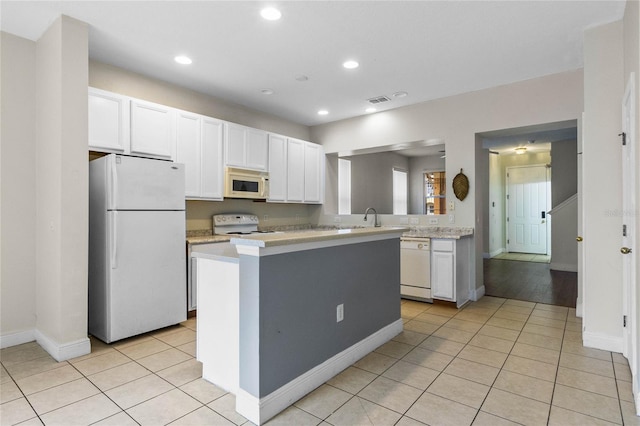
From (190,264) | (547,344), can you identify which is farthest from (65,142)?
(547,344)

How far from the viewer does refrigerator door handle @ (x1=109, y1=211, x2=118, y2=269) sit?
300 cm

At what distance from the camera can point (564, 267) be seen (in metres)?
6.63

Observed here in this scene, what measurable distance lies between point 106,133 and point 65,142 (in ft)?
1.82

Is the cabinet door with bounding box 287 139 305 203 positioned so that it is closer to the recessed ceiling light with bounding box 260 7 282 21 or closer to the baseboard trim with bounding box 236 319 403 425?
the recessed ceiling light with bounding box 260 7 282 21

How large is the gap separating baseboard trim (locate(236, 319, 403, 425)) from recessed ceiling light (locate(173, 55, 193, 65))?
3.10 meters

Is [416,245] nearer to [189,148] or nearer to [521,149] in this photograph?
[189,148]

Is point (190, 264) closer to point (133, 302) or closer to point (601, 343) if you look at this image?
point (133, 302)

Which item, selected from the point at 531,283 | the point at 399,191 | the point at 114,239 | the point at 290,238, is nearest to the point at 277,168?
the point at 114,239

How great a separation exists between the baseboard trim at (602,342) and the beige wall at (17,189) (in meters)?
4.92

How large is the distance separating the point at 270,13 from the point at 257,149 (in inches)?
91.5

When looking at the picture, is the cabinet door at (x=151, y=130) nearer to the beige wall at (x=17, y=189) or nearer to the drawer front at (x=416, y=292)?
the beige wall at (x=17, y=189)

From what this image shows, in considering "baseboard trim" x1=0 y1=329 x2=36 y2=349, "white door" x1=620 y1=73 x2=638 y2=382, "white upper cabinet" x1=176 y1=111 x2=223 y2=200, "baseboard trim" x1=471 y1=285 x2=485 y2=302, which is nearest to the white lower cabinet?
"baseboard trim" x1=471 y1=285 x2=485 y2=302

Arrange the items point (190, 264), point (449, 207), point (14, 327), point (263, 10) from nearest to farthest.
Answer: point (263, 10), point (14, 327), point (190, 264), point (449, 207)

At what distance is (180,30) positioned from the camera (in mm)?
2926
